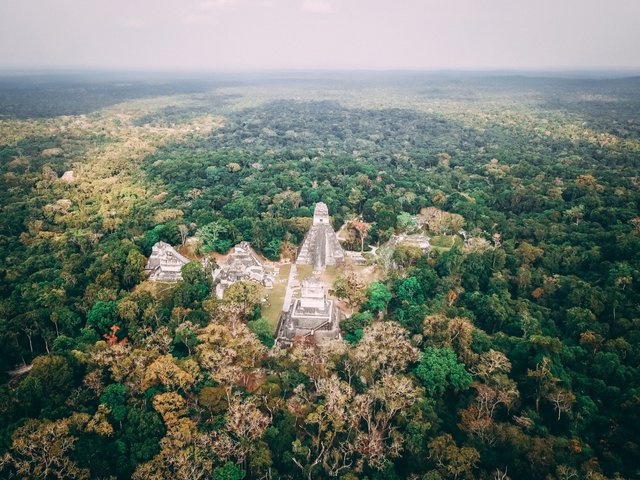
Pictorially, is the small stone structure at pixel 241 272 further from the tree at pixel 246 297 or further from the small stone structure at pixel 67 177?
the small stone structure at pixel 67 177

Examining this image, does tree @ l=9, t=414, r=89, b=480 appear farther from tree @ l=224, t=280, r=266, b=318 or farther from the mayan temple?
the mayan temple

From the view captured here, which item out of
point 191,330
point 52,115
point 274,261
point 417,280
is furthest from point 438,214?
point 52,115

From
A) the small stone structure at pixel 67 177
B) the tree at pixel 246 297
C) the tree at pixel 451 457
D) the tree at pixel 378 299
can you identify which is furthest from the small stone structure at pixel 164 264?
the small stone structure at pixel 67 177

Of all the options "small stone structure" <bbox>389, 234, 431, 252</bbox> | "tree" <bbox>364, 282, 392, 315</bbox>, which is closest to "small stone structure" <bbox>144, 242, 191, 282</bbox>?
"tree" <bbox>364, 282, 392, 315</bbox>

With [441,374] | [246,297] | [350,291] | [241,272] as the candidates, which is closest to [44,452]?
[246,297]

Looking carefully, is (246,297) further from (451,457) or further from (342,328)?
(451,457)

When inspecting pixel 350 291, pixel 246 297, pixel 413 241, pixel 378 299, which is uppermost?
pixel 413 241
